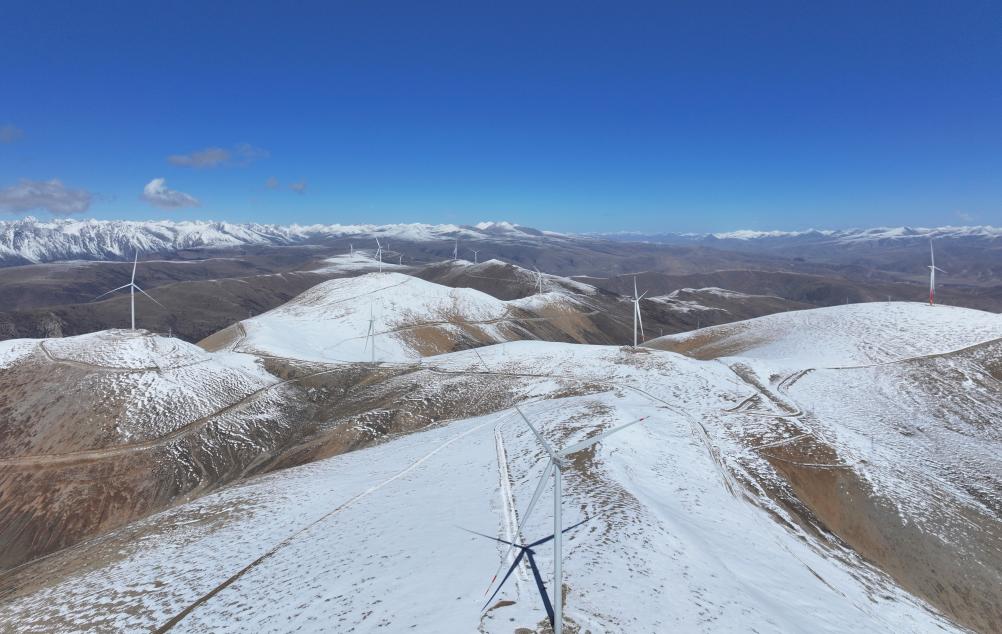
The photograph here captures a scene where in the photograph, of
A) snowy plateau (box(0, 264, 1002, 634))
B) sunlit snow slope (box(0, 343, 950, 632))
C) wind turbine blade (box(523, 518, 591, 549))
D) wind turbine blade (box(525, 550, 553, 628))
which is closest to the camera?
wind turbine blade (box(525, 550, 553, 628))

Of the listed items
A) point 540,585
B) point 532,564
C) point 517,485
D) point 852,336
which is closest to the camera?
point 540,585

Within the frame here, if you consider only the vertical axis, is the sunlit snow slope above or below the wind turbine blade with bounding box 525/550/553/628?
below

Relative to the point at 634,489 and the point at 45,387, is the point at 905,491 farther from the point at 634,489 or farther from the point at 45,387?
the point at 45,387

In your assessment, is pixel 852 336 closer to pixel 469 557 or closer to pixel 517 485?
pixel 517 485

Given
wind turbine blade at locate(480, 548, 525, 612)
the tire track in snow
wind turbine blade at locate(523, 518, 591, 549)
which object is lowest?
the tire track in snow

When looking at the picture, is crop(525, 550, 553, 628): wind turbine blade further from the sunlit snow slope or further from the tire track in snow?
the tire track in snow

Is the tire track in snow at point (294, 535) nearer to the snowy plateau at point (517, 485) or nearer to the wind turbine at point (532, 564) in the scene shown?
the snowy plateau at point (517, 485)

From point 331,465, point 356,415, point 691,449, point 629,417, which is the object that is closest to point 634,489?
point 691,449

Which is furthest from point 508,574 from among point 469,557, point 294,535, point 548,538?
point 294,535

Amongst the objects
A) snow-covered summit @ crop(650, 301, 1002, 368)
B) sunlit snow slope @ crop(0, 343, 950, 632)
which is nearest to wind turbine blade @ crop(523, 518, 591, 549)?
sunlit snow slope @ crop(0, 343, 950, 632)
